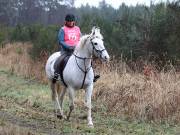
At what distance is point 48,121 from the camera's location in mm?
10828

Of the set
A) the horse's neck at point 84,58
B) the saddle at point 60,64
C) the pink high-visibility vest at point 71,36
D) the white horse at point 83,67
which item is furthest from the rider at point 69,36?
the horse's neck at point 84,58

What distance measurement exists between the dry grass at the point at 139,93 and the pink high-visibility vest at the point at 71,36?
7.20 feet

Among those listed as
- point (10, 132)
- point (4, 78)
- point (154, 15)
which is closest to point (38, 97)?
point (4, 78)

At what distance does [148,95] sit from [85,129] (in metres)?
3.25

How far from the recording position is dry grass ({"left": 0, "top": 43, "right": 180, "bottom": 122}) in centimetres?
1184

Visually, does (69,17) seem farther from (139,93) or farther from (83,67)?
(139,93)

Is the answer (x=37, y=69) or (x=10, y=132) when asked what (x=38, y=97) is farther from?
(x=10, y=132)

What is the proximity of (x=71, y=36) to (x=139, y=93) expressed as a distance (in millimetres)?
2542

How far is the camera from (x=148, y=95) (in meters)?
12.7

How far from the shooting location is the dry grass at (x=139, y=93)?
11.8 m

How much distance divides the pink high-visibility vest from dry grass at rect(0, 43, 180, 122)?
220cm

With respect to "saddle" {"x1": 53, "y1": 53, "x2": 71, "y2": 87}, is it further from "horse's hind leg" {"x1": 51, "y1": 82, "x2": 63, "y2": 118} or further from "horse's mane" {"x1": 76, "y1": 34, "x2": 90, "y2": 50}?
"horse's hind leg" {"x1": 51, "y1": 82, "x2": 63, "y2": 118}

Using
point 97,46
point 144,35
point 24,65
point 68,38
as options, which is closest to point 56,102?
point 68,38

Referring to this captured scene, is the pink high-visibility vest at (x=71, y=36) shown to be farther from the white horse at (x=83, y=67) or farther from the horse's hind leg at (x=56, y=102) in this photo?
the horse's hind leg at (x=56, y=102)
